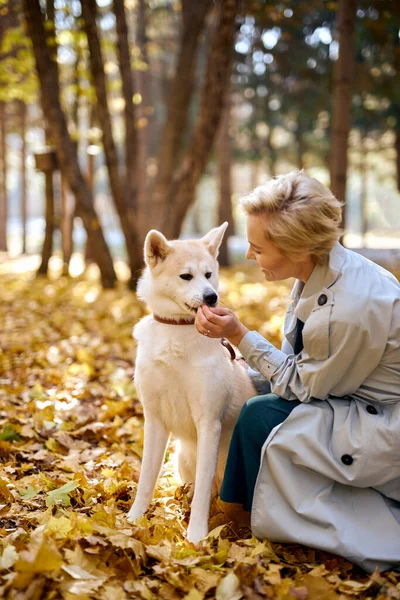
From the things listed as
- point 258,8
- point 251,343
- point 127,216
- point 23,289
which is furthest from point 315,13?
point 251,343

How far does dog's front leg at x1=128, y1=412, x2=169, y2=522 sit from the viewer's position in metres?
3.31

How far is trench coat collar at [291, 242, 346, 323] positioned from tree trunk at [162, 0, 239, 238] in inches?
230

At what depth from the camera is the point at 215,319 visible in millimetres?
2967

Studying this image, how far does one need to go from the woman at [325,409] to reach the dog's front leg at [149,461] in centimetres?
57

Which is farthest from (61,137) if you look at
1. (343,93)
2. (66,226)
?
(66,226)

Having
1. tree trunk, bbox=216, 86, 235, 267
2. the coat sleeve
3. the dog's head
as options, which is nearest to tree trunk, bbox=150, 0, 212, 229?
tree trunk, bbox=216, 86, 235, 267

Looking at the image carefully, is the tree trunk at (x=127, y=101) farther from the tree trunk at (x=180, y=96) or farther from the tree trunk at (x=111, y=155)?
the tree trunk at (x=180, y=96)

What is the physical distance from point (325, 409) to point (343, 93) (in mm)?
7200

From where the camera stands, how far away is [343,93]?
8.86 metres

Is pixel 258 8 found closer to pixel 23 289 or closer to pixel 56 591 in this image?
pixel 23 289

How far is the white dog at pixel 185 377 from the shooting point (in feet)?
10.3

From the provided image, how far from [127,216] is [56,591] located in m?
8.76

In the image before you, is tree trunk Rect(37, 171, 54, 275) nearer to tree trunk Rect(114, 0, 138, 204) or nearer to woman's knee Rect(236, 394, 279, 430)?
tree trunk Rect(114, 0, 138, 204)

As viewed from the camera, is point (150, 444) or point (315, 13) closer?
point (150, 444)
